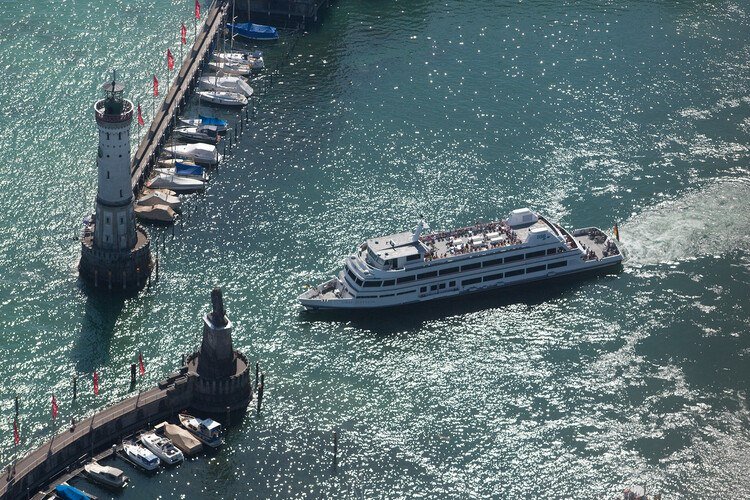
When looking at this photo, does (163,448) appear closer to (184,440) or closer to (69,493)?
(184,440)

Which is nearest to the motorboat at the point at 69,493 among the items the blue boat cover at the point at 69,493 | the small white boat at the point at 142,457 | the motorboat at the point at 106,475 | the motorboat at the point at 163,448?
the blue boat cover at the point at 69,493

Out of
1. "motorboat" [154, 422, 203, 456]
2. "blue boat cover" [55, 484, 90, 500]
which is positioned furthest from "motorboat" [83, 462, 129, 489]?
"motorboat" [154, 422, 203, 456]

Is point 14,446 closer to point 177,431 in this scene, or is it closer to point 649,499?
point 177,431

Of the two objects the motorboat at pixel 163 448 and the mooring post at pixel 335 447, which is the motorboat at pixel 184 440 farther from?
the mooring post at pixel 335 447

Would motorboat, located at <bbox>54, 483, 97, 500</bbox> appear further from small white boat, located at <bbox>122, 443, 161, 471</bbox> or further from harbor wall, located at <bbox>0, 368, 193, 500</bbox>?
small white boat, located at <bbox>122, 443, 161, 471</bbox>

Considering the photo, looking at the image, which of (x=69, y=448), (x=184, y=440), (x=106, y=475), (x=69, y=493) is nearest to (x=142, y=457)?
(x=106, y=475)

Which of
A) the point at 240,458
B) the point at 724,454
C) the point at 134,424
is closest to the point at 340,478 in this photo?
the point at 240,458

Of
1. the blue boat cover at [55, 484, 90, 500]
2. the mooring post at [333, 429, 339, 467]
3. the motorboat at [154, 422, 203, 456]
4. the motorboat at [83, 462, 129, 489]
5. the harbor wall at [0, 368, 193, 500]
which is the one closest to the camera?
the harbor wall at [0, 368, 193, 500]
